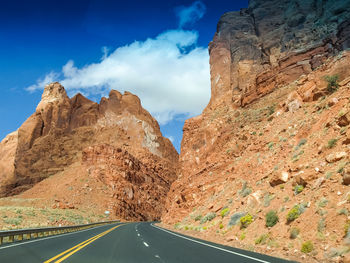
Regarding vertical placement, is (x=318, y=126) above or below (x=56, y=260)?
above

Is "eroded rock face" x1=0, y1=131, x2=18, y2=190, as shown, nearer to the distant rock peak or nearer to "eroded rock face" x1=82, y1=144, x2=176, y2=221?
the distant rock peak

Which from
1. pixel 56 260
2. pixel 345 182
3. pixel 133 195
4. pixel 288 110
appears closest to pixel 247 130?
pixel 288 110

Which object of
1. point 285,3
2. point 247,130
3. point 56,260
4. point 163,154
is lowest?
point 56,260

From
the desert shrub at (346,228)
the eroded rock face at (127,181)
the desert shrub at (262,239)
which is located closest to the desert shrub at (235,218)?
the desert shrub at (262,239)

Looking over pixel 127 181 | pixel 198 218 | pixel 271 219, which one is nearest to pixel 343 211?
pixel 271 219

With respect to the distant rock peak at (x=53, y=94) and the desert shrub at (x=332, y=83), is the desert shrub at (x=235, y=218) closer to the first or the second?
the desert shrub at (x=332, y=83)

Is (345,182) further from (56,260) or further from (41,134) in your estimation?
(41,134)

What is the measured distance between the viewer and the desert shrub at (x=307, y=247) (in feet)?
34.4

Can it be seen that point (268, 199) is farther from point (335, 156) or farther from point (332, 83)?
point (332, 83)

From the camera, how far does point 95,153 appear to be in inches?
3725

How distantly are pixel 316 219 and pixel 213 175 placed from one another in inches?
966

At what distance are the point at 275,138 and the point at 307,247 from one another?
18844 millimetres

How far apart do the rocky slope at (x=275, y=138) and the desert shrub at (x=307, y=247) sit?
0.15 m

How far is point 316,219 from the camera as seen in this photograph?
12.1 meters
